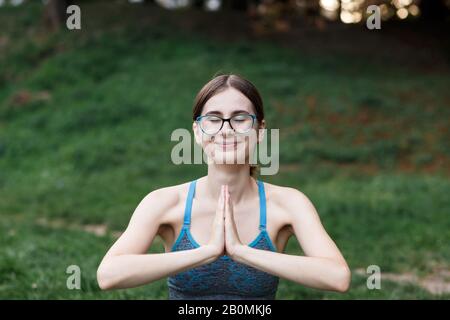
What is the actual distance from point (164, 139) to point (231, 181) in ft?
30.7

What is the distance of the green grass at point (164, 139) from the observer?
6.46 m

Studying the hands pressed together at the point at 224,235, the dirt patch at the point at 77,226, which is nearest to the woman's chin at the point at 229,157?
the hands pressed together at the point at 224,235

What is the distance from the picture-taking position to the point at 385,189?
9469 mm

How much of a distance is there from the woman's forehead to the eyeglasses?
38mm

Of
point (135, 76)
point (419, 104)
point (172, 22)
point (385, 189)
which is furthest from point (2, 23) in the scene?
point (385, 189)

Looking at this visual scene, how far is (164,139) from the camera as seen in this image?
1215cm

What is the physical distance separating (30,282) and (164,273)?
278cm

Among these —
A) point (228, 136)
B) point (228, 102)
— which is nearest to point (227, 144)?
point (228, 136)

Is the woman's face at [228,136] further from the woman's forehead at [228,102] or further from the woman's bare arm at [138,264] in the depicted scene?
the woman's bare arm at [138,264]

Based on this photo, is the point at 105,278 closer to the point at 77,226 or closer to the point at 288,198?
the point at 288,198

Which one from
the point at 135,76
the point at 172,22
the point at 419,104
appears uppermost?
the point at 172,22

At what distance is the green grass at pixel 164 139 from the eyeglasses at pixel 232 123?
7.51 ft
